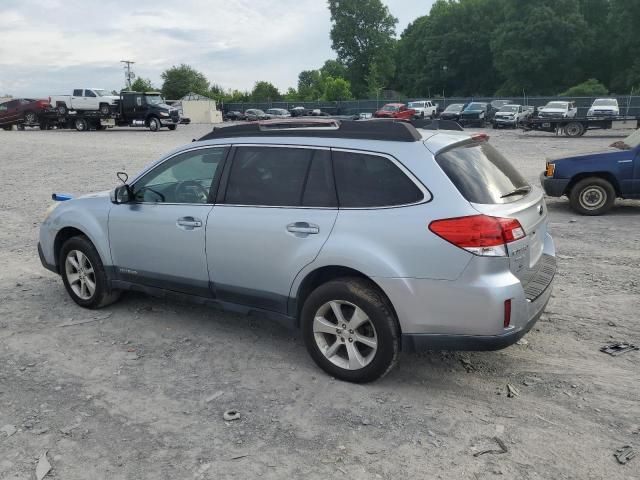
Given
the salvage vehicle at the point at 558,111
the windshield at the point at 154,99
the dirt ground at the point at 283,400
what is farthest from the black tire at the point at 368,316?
the windshield at the point at 154,99

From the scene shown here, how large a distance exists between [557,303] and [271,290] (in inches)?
109

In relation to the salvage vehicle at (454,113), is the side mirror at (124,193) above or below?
below

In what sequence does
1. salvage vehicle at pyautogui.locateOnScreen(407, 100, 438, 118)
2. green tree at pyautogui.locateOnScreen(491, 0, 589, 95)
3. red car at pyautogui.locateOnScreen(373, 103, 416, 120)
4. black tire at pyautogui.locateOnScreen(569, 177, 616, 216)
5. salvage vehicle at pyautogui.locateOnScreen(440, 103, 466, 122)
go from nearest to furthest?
1. black tire at pyautogui.locateOnScreen(569, 177, 616, 216)
2. salvage vehicle at pyautogui.locateOnScreen(440, 103, 466, 122)
3. red car at pyautogui.locateOnScreen(373, 103, 416, 120)
4. salvage vehicle at pyautogui.locateOnScreen(407, 100, 438, 118)
5. green tree at pyautogui.locateOnScreen(491, 0, 589, 95)

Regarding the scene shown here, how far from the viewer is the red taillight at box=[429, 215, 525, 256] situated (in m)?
3.32

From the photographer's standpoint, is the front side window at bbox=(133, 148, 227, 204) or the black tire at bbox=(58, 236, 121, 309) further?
the black tire at bbox=(58, 236, 121, 309)

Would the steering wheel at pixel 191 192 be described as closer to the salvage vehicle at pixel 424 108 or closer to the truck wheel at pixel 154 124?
the truck wheel at pixel 154 124

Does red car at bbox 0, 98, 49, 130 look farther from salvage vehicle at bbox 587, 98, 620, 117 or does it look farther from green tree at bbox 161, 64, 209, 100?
green tree at bbox 161, 64, 209, 100

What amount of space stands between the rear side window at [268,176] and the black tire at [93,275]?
5.33ft

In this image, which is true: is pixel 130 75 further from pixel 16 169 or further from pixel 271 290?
pixel 271 290

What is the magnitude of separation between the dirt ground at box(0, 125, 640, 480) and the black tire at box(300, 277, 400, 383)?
0.11m

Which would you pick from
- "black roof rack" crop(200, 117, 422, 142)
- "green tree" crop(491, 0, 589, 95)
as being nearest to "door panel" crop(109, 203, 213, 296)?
"black roof rack" crop(200, 117, 422, 142)

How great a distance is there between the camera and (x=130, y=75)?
3204 inches

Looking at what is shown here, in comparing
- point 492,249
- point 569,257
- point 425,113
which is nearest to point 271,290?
point 492,249

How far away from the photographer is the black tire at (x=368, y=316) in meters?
3.60
